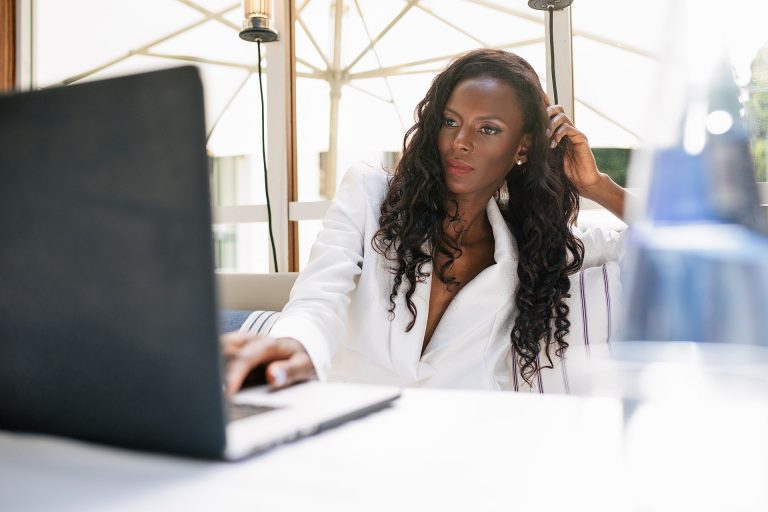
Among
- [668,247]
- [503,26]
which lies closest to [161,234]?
[668,247]

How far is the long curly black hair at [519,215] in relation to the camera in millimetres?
1347

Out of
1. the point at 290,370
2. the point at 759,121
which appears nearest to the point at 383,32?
the point at 290,370

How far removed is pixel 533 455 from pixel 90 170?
0.98ft

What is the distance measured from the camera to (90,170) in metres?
0.34

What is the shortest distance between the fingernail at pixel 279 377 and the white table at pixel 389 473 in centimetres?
13

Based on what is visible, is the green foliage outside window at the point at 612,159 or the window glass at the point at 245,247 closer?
the green foliage outside window at the point at 612,159

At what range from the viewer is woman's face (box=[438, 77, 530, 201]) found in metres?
1.41

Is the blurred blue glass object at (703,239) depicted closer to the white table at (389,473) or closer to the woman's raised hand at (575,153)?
the white table at (389,473)

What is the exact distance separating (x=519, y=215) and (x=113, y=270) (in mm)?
1293

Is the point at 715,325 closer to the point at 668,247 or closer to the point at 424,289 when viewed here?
the point at 668,247

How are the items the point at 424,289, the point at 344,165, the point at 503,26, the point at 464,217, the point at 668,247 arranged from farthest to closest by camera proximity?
the point at 344,165 → the point at 503,26 → the point at 464,217 → the point at 424,289 → the point at 668,247

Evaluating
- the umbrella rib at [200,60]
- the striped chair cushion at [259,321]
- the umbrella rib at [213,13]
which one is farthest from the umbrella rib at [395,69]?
the striped chair cushion at [259,321]

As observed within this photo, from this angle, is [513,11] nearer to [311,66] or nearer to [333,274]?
[311,66]

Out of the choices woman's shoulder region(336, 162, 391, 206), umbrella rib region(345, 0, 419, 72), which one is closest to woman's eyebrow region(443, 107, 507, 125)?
woman's shoulder region(336, 162, 391, 206)
